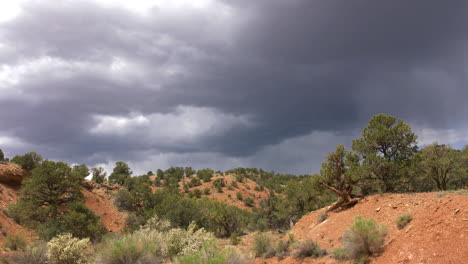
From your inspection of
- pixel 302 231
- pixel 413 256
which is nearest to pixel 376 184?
pixel 302 231

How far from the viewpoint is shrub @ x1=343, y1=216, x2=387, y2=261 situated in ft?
37.7

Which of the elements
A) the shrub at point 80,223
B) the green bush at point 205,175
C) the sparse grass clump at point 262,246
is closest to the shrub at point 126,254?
the sparse grass clump at point 262,246

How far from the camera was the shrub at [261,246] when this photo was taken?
18.5 m

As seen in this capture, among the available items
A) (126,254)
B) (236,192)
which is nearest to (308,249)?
(126,254)

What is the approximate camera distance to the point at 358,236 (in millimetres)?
11750

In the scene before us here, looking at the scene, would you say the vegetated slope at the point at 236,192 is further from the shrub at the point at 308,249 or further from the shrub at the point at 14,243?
the shrub at the point at 308,249

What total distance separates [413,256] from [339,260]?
3489 mm

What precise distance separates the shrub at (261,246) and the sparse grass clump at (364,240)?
742 centimetres

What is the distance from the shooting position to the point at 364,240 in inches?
459

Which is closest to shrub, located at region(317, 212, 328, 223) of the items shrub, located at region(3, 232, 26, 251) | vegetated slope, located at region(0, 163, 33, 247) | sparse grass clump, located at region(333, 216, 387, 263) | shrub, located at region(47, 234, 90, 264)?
sparse grass clump, located at region(333, 216, 387, 263)

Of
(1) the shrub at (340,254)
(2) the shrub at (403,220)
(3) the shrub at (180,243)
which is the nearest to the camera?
(1) the shrub at (340,254)

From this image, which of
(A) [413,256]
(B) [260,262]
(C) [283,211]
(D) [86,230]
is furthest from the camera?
(C) [283,211]

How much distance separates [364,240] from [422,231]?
2318mm

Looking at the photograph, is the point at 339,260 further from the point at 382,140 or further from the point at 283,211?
the point at 283,211
